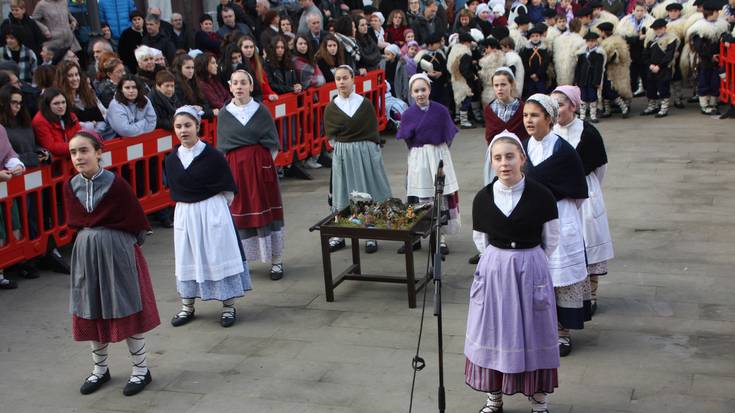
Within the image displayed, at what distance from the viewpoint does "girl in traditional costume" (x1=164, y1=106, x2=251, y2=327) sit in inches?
324

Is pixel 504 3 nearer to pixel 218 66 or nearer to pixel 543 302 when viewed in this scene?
pixel 218 66

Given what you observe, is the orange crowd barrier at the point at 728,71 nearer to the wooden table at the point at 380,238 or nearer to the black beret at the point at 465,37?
the black beret at the point at 465,37

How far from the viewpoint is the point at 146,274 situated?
7270 millimetres

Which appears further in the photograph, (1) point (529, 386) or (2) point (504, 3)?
(2) point (504, 3)

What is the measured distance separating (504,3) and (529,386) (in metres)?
17.0

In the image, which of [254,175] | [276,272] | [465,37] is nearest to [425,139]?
[254,175]

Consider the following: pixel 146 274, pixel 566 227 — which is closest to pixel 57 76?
pixel 146 274

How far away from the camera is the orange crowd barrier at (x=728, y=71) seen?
16.5 metres

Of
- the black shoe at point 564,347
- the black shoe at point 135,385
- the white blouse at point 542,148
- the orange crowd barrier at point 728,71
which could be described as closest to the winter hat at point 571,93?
the white blouse at point 542,148

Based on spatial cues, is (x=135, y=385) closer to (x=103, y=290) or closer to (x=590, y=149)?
(x=103, y=290)

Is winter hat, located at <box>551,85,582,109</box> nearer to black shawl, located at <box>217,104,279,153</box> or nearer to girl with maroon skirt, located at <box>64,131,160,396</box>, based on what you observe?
black shawl, located at <box>217,104,279,153</box>

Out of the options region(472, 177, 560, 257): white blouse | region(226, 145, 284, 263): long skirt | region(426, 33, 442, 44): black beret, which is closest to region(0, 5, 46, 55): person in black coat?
region(226, 145, 284, 263): long skirt

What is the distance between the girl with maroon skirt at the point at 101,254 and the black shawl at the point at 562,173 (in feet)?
9.29

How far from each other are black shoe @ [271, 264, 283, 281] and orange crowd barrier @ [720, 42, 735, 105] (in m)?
9.88
